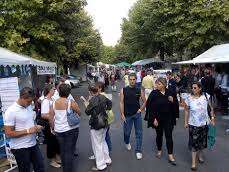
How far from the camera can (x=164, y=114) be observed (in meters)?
8.66

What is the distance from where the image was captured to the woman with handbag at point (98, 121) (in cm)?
810

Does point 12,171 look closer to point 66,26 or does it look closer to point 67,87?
point 67,87

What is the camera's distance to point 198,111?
26.5 ft

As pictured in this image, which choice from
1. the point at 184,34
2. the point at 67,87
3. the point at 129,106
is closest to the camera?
the point at 67,87

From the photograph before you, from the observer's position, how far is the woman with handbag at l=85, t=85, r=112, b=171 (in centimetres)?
810

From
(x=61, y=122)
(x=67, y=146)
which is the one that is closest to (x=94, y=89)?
(x=61, y=122)

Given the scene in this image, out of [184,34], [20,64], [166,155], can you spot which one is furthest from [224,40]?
[166,155]

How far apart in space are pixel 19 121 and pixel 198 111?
3602 mm

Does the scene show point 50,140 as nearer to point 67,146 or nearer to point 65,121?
point 67,146

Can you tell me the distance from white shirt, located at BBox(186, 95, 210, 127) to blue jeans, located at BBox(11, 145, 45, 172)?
10.6 feet

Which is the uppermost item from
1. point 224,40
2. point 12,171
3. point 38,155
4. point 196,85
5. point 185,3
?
point 185,3

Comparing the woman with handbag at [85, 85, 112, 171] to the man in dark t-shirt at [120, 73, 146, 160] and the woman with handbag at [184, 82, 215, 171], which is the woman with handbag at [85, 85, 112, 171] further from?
the woman with handbag at [184, 82, 215, 171]

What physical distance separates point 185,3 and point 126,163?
2590 cm

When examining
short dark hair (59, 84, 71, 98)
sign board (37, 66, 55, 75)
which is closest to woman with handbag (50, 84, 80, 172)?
short dark hair (59, 84, 71, 98)
